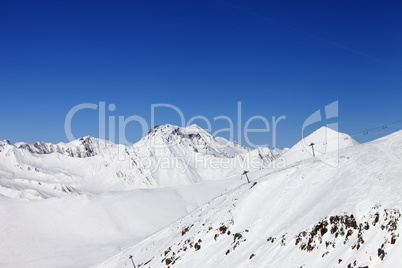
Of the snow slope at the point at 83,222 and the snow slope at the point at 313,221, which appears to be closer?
the snow slope at the point at 313,221

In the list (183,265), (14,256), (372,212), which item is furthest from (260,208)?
(14,256)

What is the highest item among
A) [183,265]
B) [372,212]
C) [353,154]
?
[353,154]

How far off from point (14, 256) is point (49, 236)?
17.1 m

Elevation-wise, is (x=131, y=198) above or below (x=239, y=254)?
above

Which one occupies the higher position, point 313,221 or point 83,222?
point 83,222

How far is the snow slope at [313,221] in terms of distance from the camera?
839 inches

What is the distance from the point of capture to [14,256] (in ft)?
345

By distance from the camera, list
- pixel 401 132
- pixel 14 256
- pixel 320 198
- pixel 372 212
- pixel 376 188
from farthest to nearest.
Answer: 1. pixel 14 256
2. pixel 401 132
3. pixel 320 198
4. pixel 376 188
5. pixel 372 212

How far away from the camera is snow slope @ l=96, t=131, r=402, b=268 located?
2130cm

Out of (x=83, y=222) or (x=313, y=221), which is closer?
(x=313, y=221)

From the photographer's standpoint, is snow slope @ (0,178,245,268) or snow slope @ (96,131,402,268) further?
snow slope @ (0,178,245,268)

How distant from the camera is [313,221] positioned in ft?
90.0

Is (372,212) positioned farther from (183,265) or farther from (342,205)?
A: (183,265)

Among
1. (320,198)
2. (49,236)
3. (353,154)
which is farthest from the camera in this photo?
(49,236)
